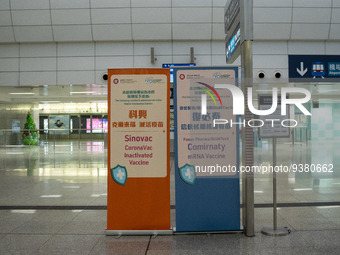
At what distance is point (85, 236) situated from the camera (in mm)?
3895

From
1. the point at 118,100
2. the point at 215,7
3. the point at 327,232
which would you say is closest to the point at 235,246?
the point at 327,232

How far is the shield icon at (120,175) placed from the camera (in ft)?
12.7

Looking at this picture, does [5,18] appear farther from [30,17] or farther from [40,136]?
[40,136]

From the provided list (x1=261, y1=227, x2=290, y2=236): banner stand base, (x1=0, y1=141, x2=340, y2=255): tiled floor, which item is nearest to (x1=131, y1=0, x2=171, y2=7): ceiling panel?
(x1=0, y1=141, x2=340, y2=255): tiled floor

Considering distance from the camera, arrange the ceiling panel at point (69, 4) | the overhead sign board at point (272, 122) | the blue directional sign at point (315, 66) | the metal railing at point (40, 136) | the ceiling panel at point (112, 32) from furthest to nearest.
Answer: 1. the metal railing at point (40, 136)
2. the ceiling panel at point (112, 32)
3. the ceiling panel at point (69, 4)
4. the blue directional sign at point (315, 66)
5. the overhead sign board at point (272, 122)

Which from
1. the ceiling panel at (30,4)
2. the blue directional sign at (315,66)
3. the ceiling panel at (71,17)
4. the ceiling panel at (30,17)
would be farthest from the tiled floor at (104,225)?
the ceiling panel at (30,4)

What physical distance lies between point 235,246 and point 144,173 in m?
1.34

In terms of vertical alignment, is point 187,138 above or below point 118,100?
below

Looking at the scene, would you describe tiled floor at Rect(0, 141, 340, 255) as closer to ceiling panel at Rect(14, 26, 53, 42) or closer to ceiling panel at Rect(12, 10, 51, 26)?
ceiling panel at Rect(14, 26, 53, 42)

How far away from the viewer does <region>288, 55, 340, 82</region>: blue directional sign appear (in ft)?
24.2

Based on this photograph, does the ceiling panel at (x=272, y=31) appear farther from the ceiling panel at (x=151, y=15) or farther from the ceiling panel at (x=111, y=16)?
the ceiling panel at (x=111, y=16)

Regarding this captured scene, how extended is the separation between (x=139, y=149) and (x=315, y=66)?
5571 mm

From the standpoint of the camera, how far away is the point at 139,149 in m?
3.89

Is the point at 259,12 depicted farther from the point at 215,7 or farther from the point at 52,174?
the point at 52,174
